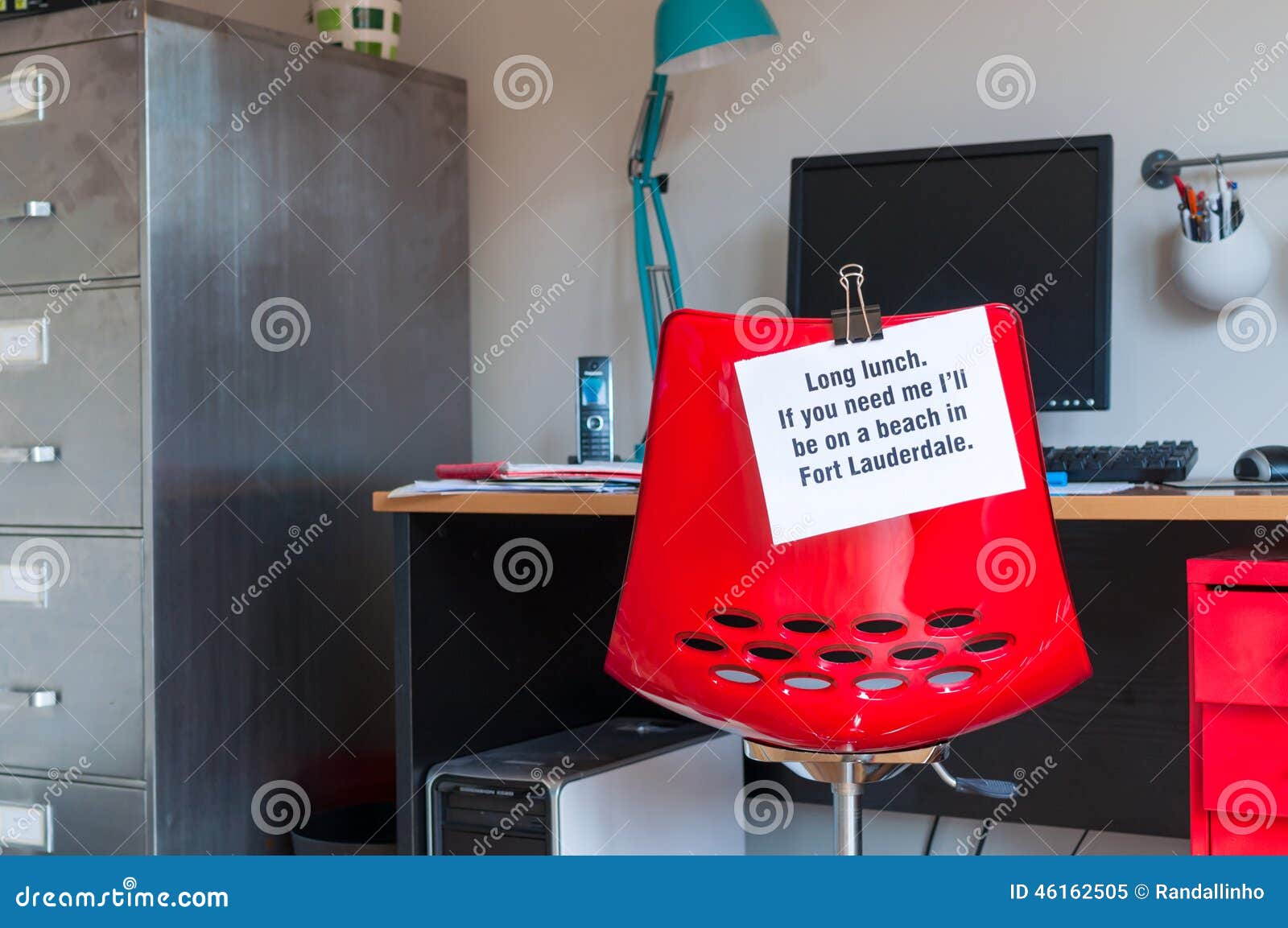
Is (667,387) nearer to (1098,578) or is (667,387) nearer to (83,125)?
(1098,578)

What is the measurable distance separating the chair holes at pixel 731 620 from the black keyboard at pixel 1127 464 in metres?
0.52

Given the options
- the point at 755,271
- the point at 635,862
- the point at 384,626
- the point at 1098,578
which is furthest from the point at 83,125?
the point at 1098,578

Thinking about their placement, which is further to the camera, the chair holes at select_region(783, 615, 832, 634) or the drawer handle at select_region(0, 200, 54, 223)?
the drawer handle at select_region(0, 200, 54, 223)

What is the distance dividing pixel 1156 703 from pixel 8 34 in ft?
6.22

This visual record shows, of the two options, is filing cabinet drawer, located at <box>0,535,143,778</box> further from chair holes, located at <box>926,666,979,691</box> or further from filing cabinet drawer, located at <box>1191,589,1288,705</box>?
filing cabinet drawer, located at <box>1191,589,1288,705</box>

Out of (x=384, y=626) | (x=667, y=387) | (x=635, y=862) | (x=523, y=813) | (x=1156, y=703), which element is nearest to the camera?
(x=667, y=387)

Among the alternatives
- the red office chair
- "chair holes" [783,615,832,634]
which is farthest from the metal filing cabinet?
"chair holes" [783,615,832,634]

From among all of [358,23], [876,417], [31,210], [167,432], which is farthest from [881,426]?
[358,23]

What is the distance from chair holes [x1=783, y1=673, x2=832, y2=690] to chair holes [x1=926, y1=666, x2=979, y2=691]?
0.10 metres

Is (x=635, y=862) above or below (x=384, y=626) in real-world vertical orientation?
below

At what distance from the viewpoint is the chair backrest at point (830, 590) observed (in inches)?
49.7

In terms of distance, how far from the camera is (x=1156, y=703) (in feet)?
6.20

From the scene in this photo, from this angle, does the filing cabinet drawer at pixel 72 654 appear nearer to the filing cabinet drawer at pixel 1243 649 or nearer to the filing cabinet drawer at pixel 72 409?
the filing cabinet drawer at pixel 72 409

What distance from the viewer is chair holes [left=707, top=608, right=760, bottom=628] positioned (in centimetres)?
132
